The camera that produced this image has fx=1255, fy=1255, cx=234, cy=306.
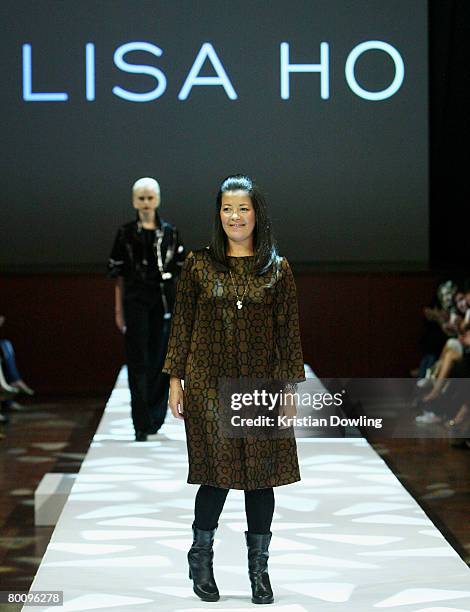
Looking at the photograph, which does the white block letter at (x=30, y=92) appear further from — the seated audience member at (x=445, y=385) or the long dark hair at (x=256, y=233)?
the long dark hair at (x=256, y=233)

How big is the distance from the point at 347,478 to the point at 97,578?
161cm

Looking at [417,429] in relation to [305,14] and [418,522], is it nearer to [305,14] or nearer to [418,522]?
[418,522]

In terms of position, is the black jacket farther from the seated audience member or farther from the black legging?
the black legging

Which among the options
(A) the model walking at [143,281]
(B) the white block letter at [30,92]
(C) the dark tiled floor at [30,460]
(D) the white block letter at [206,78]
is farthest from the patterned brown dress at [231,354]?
(B) the white block letter at [30,92]

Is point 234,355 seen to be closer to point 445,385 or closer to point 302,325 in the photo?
point 445,385

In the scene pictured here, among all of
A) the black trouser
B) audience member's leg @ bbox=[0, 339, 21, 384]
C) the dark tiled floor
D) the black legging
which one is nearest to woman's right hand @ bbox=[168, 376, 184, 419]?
the black legging

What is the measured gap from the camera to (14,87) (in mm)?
9117

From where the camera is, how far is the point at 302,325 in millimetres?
8711

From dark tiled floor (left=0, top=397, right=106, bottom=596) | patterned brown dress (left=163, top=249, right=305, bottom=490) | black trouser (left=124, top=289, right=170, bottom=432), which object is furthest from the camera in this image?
black trouser (left=124, top=289, right=170, bottom=432)

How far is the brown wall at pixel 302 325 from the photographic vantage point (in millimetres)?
8531

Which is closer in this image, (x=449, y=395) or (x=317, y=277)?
(x=449, y=395)

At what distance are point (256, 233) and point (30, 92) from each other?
633cm

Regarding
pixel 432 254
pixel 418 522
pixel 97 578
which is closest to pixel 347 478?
pixel 418 522

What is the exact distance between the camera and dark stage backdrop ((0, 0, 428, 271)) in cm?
909
